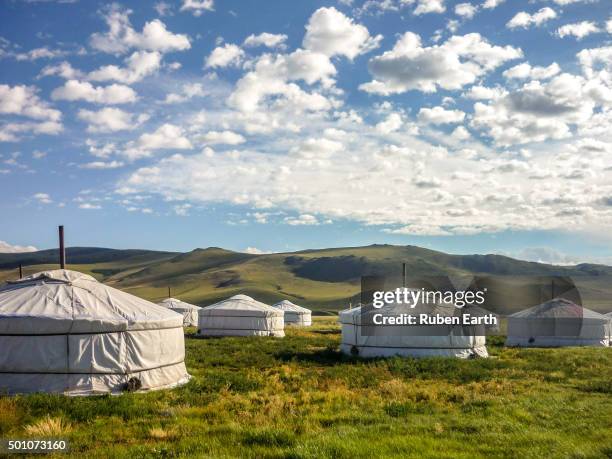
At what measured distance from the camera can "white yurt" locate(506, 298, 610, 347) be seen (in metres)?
31.3

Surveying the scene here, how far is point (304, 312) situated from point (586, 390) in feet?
131

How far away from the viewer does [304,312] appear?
179 feet

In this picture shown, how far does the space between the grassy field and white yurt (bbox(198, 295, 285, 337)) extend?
50.4 ft

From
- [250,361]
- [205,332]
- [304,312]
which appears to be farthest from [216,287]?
[250,361]

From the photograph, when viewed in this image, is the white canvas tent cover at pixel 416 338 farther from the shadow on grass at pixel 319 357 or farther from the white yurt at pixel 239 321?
the white yurt at pixel 239 321

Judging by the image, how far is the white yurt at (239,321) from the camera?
114ft

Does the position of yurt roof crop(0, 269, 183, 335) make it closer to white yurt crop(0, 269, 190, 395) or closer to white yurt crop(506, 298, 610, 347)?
white yurt crop(0, 269, 190, 395)

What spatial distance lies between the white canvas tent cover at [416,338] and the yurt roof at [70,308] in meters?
10.2

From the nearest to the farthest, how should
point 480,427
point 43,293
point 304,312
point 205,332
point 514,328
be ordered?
point 480,427, point 43,293, point 514,328, point 205,332, point 304,312

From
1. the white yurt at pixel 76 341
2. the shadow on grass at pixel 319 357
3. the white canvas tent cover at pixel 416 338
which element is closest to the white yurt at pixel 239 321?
the shadow on grass at pixel 319 357

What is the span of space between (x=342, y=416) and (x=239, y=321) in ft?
79.8

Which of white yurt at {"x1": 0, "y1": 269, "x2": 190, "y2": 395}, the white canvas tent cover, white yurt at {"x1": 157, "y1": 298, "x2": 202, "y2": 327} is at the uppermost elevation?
white yurt at {"x1": 0, "y1": 269, "x2": 190, "y2": 395}

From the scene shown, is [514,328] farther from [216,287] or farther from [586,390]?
[216,287]

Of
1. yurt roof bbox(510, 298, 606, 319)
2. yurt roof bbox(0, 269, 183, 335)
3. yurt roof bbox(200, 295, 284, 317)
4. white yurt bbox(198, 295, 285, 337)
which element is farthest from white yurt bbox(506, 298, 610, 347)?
yurt roof bbox(0, 269, 183, 335)
